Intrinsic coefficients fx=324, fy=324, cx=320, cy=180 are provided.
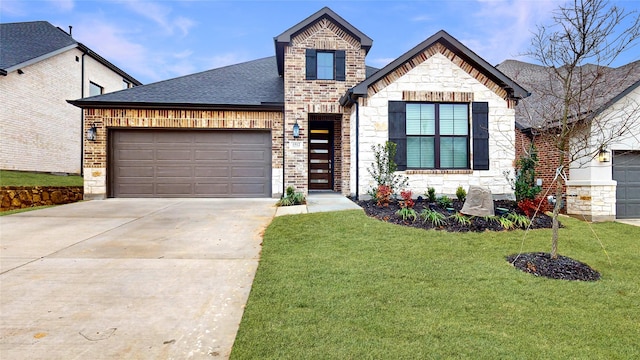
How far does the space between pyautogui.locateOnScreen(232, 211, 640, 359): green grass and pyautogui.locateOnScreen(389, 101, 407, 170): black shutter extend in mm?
3699

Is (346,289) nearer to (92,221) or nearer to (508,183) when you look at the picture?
(92,221)

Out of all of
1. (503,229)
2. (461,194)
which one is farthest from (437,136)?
(503,229)

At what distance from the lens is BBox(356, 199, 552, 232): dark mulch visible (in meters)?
6.64

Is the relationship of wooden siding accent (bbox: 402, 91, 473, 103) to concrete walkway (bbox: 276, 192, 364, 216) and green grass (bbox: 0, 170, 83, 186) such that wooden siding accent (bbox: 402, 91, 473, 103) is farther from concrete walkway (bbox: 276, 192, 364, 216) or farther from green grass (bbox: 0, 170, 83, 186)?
green grass (bbox: 0, 170, 83, 186)

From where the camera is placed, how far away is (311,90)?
10891 mm

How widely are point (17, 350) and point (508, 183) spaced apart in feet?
34.7

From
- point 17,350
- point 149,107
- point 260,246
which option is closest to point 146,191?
point 149,107

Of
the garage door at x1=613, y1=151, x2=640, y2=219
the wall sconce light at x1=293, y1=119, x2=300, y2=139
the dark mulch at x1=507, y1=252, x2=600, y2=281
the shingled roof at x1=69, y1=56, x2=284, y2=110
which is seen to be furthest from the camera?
the wall sconce light at x1=293, y1=119, x2=300, y2=139

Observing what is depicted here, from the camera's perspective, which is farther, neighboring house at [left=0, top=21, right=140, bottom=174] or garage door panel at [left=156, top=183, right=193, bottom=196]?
neighboring house at [left=0, top=21, right=140, bottom=174]

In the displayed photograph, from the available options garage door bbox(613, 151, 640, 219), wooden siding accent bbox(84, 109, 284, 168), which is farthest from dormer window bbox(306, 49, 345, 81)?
garage door bbox(613, 151, 640, 219)

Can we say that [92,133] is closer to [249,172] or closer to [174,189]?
[174,189]

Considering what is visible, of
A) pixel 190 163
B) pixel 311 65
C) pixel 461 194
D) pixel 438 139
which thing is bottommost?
pixel 461 194

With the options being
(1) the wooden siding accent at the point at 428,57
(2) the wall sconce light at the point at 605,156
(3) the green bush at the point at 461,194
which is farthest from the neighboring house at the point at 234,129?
(2) the wall sconce light at the point at 605,156

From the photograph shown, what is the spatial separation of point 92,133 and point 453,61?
1141 centimetres
